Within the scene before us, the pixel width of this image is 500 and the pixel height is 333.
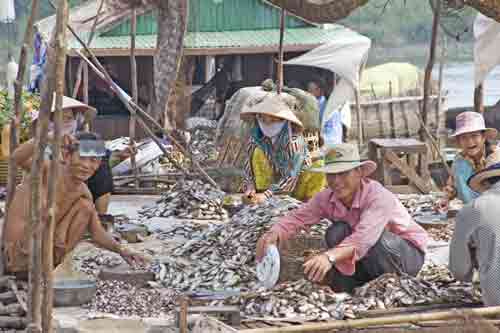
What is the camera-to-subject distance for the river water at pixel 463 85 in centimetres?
3009

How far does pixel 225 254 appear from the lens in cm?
644

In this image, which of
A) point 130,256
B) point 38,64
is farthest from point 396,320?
point 38,64

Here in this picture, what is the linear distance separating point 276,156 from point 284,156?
6 cm

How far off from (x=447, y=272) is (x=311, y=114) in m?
3.04

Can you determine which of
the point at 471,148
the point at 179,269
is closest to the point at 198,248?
the point at 179,269

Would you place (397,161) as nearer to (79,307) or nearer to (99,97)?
(79,307)

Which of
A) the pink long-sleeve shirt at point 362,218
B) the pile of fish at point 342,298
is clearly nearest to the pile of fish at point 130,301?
the pile of fish at point 342,298

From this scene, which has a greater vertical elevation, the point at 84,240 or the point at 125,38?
the point at 125,38

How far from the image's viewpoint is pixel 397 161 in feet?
31.7

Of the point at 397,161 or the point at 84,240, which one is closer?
the point at 84,240

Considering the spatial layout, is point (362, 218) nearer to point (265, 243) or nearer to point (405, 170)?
point (265, 243)

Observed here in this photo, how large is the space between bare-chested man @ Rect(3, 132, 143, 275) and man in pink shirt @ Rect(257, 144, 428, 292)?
2.96ft

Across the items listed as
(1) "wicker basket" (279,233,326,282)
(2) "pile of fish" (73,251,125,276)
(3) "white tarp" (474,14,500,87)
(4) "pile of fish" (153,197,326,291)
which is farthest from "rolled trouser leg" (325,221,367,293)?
(3) "white tarp" (474,14,500,87)

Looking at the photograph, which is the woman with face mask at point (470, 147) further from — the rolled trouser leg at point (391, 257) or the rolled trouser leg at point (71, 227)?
the rolled trouser leg at point (71, 227)
